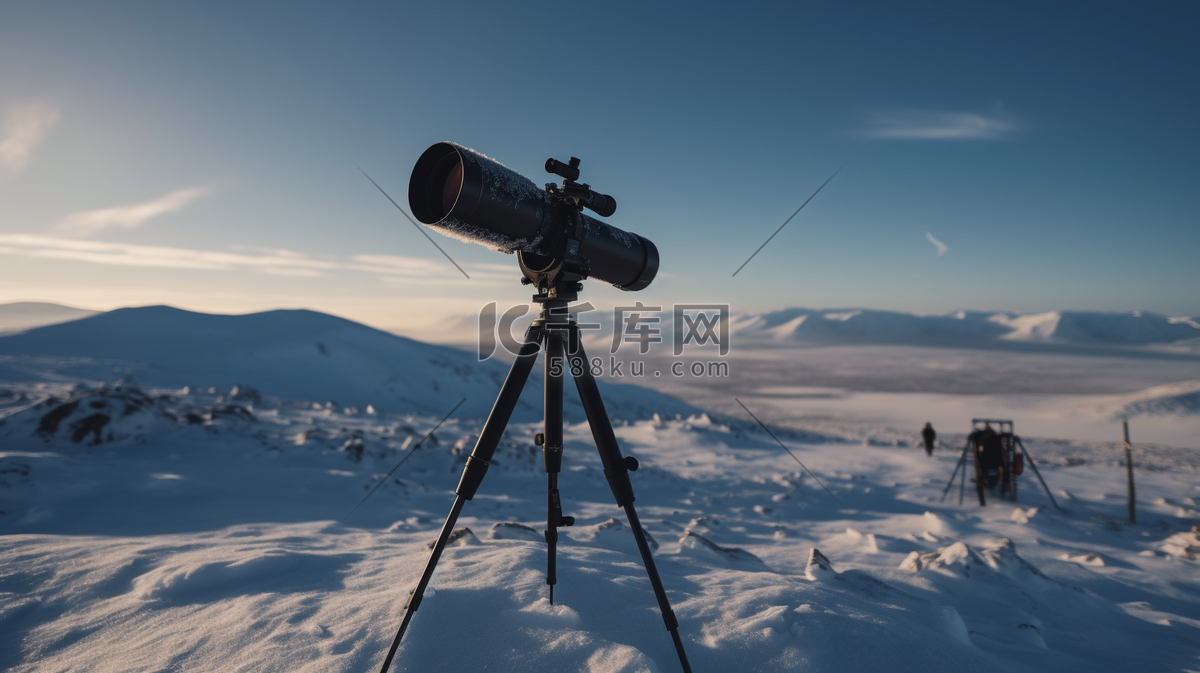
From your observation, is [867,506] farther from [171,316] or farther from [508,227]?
[171,316]

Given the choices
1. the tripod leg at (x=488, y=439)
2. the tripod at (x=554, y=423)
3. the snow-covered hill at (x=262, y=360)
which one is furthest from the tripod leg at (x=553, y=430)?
the snow-covered hill at (x=262, y=360)

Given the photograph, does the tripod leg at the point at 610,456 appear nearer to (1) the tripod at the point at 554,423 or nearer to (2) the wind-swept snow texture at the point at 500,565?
(1) the tripod at the point at 554,423

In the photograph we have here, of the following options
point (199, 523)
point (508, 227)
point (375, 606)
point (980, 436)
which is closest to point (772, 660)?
point (375, 606)

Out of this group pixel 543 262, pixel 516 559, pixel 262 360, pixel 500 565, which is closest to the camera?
pixel 543 262

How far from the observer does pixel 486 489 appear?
296 inches

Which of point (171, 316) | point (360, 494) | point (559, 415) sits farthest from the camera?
point (171, 316)

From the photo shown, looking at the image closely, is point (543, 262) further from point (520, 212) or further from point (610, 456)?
point (610, 456)

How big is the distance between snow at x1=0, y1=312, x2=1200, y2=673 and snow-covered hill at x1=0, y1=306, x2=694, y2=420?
393 centimetres

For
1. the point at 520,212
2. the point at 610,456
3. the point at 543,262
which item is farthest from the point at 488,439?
the point at 520,212

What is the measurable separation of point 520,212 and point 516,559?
221 centimetres

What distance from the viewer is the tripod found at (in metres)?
2.16

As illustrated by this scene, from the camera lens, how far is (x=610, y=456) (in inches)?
89.8

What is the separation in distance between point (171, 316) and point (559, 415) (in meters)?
23.8

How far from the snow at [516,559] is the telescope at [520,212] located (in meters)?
1.77
